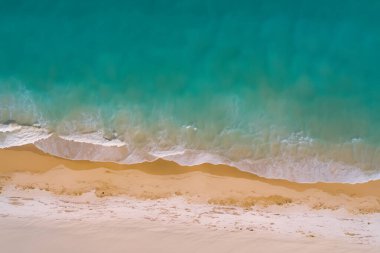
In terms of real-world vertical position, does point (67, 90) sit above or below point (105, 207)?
above

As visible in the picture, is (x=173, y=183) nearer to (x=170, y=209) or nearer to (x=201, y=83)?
(x=170, y=209)

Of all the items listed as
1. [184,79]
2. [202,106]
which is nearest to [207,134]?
[202,106]

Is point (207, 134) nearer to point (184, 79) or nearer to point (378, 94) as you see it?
point (184, 79)

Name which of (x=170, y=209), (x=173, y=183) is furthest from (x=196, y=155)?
(x=170, y=209)

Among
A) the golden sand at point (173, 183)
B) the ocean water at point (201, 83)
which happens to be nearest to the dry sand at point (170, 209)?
the golden sand at point (173, 183)

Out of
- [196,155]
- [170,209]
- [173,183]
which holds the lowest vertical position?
[170,209]

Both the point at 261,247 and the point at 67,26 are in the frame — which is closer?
the point at 261,247

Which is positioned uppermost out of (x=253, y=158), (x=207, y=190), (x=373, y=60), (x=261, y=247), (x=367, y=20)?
(x=367, y=20)
